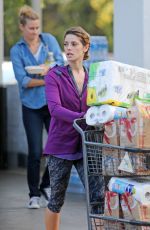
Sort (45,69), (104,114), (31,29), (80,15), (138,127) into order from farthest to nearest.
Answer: (80,15) → (31,29) → (45,69) → (104,114) → (138,127)

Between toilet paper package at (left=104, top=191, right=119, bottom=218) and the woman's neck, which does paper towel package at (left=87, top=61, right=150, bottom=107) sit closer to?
toilet paper package at (left=104, top=191, right=119, bottom=218)

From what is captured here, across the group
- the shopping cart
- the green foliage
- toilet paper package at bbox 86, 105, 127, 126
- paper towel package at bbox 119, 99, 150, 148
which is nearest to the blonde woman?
the shopping cart

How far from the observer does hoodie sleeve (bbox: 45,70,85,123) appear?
600 centimetres

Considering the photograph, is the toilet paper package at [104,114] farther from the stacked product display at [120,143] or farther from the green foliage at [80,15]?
the green foliage at [80,15]

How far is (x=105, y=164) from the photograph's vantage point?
17.2ft

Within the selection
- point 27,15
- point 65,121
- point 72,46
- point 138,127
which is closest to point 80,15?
point 27,15

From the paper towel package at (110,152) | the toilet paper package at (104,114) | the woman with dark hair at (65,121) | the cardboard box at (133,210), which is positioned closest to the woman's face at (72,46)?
the woman with dark hair at (65,121)

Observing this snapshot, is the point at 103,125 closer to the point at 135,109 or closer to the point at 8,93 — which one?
the point at 135,109

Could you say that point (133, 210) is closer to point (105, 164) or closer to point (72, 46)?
point (105, 164)

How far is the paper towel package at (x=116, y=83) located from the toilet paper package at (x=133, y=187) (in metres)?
0.49

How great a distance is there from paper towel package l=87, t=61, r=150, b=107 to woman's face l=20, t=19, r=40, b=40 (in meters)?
3.14

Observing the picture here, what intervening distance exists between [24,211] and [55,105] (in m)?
2.57

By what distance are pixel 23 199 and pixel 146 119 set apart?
4.35m

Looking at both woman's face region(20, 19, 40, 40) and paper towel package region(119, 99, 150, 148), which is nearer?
paper towel package region(119, 99, 150, 148)
